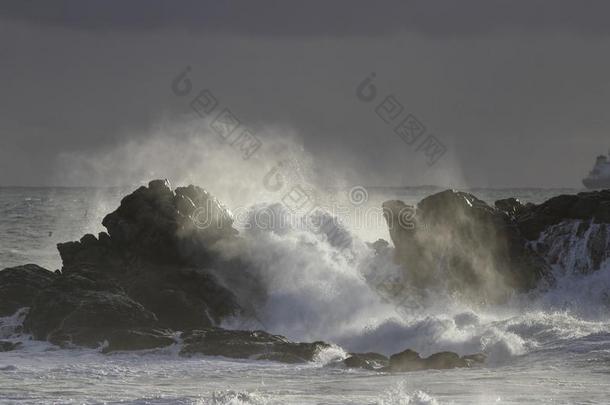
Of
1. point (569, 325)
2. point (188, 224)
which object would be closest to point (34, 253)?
point (188, 224)

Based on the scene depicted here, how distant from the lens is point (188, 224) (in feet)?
121

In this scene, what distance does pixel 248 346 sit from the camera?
91.3ft

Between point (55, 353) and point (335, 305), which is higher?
point (335, 305)

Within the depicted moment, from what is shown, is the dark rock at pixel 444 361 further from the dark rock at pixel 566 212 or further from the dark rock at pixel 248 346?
the dark rock at pixel 566 212

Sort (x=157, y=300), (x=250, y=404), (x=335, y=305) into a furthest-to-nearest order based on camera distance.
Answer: (x=335, y=305), (x=157, y=300), (x=250, y=404)

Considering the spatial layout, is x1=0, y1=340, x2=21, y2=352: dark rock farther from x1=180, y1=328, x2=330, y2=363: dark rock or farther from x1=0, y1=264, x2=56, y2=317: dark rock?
x1=180, y1=328, x2=330, y2=363: dark rock

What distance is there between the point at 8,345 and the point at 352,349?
10.4m

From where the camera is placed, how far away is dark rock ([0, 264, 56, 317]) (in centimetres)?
3234

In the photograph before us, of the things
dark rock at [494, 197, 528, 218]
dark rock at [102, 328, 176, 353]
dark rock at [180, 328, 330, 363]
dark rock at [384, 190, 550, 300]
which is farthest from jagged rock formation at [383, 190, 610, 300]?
dark rock at [102, 328, 176, 353]

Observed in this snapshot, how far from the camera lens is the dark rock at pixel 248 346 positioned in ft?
89.4

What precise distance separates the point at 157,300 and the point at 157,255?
3654 mm

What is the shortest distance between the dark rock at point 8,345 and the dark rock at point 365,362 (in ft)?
32.3

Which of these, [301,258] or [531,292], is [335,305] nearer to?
[301,258]

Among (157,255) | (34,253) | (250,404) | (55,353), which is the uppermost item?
(34,253)
